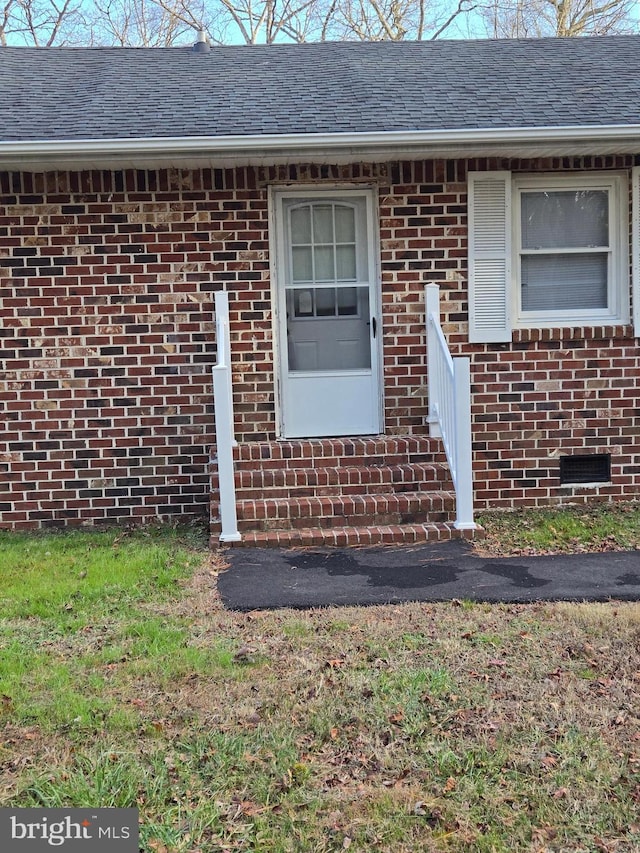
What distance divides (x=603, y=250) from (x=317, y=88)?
2998mm

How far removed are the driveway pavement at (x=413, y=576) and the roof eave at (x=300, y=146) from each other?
3021 millimetres

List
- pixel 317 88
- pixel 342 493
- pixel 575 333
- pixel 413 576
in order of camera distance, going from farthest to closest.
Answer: pixel 317 88
pixel 575 333
pixel 342 493
pixel 413 576

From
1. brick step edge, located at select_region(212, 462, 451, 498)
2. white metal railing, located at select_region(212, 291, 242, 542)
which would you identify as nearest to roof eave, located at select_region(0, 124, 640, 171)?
white metal railing, located at select_region(212, 291, 242, 542)

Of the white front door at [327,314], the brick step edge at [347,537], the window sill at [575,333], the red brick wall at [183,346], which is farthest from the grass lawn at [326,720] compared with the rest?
the window sill at [575,333]

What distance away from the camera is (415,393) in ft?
23.1

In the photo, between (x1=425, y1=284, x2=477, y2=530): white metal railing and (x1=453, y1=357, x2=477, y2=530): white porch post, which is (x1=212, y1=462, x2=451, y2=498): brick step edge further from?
(x1=453, y1=357, x2=477, y2=530): white porch post

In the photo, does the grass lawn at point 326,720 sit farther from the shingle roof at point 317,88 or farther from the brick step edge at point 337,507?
the shingle roof at point 317,88

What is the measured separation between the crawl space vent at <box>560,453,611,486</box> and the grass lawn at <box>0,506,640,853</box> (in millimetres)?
2789

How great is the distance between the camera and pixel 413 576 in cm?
521

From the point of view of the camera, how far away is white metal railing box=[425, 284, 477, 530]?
598cm

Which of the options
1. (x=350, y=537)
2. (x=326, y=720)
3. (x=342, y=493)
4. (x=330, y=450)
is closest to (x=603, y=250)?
(x=330, y=450)

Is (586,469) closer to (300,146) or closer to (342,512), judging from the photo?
(342,512)

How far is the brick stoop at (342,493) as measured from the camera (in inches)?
238

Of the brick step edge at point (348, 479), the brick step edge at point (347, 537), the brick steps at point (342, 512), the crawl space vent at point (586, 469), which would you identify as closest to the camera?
the brick step edge at point (347, 537)
